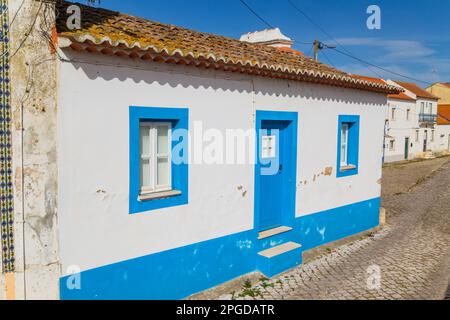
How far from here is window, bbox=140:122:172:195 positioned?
5.23 meters

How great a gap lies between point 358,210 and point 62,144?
735 cm

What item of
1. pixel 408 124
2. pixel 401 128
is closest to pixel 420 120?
pixel 408 124

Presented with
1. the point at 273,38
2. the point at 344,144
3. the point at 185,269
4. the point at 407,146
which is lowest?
the point at 185,269

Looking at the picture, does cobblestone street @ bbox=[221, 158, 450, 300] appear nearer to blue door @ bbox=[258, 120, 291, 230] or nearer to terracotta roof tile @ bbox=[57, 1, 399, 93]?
blue door @ bbox=[258, 120, 291, 230]

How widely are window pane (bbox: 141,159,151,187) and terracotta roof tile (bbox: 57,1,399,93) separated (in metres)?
1.38

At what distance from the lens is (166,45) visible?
5324 millimetres

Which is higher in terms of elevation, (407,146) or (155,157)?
(155,157)

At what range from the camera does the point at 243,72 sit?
6.23 m

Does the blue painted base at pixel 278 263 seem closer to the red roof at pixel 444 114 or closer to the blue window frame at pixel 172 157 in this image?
the blue window frame at pixel 172 157

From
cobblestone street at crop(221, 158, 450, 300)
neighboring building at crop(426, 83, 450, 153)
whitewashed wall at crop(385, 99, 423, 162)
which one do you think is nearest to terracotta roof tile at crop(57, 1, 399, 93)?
cobblestone street at crop(221, 158, 450, 300)

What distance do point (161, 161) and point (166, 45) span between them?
1.61m

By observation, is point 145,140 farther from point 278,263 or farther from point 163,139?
point 278,263
